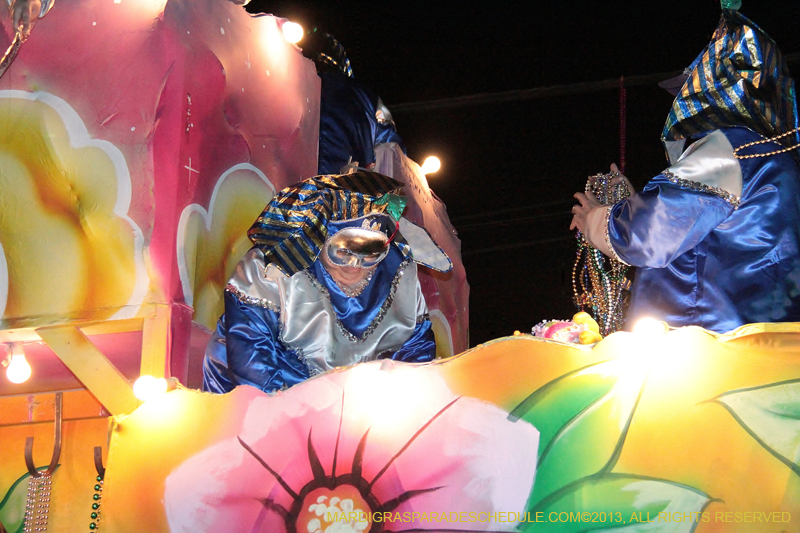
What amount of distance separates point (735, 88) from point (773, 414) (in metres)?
1.01

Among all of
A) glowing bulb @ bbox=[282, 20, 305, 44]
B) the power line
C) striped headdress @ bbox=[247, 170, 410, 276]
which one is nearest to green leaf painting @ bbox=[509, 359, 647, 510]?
striped headdress @ bbox=[247, 170, 410, 276]

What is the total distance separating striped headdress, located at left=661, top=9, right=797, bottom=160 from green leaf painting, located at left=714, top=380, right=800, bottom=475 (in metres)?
0.89

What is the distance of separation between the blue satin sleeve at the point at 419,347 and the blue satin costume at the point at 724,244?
70 centimetres

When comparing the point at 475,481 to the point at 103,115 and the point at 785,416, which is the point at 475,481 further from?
the point at 103,115

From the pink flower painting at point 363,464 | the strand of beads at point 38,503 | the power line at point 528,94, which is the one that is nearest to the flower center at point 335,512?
the pink flower painting at point 363,464

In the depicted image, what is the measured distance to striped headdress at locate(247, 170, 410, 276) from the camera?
2414mm

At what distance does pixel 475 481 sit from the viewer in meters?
1.71

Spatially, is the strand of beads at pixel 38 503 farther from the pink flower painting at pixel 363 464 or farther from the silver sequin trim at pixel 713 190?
the silver sequin trim at pixel 713 190

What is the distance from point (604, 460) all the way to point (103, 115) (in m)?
1.70

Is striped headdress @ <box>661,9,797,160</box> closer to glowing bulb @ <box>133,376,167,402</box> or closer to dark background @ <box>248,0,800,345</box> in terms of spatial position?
glowing bulb @ <box>133,376,167,402</box>

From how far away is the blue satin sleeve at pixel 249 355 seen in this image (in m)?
2.29

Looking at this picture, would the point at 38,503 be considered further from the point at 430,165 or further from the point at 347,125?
the point at 430,165

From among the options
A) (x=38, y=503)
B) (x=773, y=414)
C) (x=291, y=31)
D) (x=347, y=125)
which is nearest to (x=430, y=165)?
(x=347, y=125)

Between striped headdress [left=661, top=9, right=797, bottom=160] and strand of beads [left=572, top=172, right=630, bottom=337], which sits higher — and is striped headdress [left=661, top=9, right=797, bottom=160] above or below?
above
